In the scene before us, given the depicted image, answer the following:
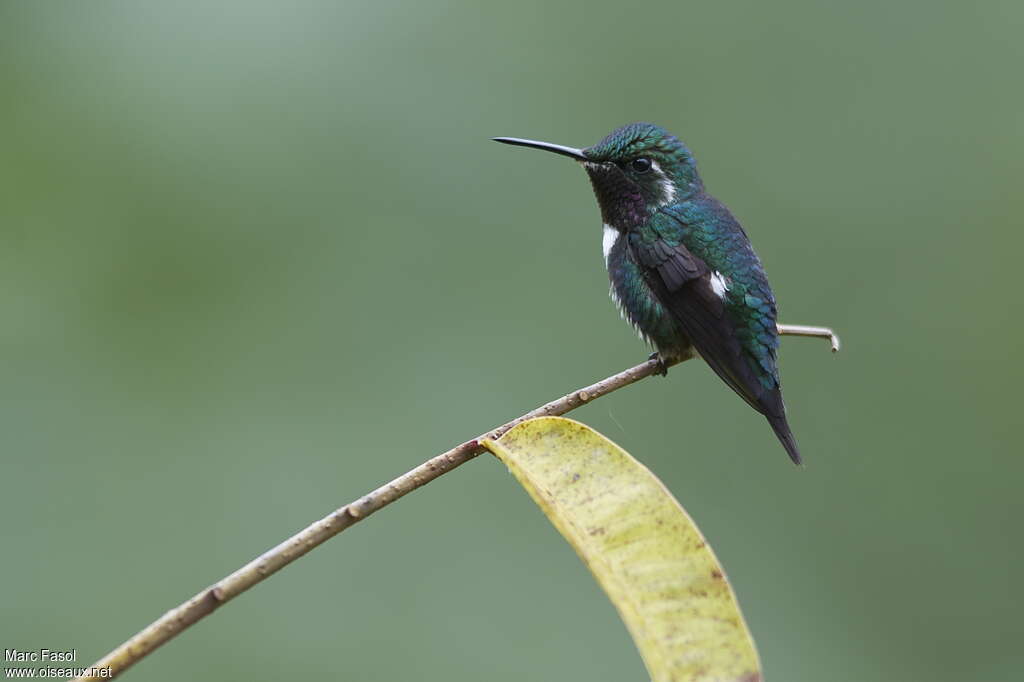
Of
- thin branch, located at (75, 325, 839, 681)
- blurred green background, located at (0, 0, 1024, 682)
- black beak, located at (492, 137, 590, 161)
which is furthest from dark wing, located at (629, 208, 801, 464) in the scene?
thin branch, located at (75, 325, 839, 681)

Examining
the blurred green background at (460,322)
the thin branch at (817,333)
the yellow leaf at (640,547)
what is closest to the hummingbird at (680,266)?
the blurred green background at (460,322)

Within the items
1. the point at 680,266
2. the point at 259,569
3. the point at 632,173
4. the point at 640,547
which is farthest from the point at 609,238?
the point at 259,569

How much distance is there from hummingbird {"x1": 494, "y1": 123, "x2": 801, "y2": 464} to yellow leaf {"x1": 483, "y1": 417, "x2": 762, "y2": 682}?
1.64 metres

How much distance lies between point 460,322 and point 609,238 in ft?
2.12

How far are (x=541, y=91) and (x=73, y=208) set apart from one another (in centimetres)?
175

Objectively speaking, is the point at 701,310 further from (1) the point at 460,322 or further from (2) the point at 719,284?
(1) the point at 460,322

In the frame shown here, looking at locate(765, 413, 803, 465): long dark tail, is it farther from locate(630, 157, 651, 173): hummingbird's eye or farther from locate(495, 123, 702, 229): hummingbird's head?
locate(630, 157, 651, 173): hummingbird's eye

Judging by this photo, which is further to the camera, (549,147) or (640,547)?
(549,147)

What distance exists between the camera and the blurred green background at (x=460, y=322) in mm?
3178

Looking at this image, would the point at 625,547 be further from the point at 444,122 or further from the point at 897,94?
the point at 897,94

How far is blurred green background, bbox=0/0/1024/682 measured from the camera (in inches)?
125

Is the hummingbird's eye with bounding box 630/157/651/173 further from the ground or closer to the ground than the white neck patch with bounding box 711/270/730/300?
further from the ground

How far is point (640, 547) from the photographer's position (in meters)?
0.96

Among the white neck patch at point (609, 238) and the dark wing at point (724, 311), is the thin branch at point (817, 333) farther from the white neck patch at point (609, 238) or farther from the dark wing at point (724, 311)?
the white neck patch at point (609, 238)
